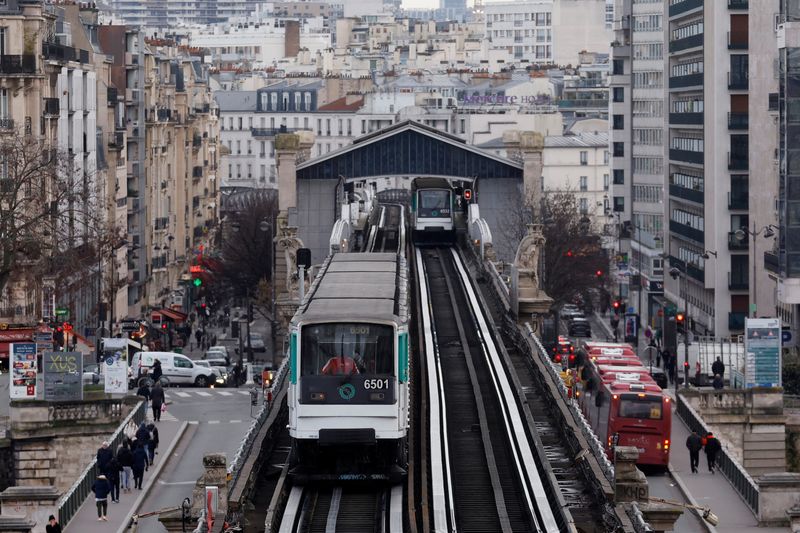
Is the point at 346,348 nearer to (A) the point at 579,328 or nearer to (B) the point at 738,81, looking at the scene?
(B) the point at 738,81

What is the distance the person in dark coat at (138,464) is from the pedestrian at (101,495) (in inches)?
124

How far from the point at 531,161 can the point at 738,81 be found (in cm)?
1223

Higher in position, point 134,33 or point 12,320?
point 134,33

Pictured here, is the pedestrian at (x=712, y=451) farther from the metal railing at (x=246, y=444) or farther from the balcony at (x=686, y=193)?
the balcony at (x=686, y=193)

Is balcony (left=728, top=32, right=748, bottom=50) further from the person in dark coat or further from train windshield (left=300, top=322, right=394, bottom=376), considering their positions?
train windshield (left=300, top=322, right=394, bottom=376)

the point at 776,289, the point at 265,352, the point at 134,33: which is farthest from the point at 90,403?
the point at 134,33

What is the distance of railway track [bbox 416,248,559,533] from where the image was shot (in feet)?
112

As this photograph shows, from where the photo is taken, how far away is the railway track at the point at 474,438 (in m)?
34.1

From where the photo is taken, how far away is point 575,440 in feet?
127

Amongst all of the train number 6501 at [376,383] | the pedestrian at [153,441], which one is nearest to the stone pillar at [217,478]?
the train number 6501 at [376,383]

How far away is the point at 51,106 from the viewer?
7925 cm

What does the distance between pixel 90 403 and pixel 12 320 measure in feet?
55.7

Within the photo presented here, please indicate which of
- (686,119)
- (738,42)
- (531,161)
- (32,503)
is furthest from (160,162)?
(32,503)

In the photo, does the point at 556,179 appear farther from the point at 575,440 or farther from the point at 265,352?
the point at 575,440
